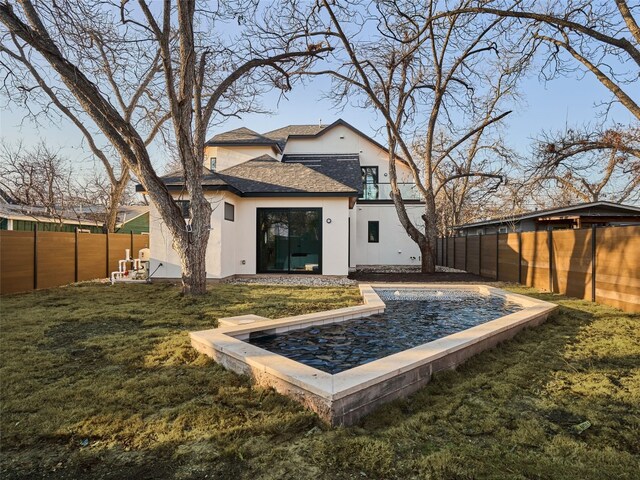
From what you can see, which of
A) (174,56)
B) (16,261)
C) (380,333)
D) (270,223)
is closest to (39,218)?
(16,261)

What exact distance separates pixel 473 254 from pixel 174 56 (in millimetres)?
13623

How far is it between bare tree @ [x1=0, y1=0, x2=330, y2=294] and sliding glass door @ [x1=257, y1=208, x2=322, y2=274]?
4264 millimetres

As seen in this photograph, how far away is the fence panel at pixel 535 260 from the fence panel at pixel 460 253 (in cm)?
527

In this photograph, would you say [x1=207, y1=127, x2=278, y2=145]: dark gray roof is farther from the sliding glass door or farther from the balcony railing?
the sliding glass door

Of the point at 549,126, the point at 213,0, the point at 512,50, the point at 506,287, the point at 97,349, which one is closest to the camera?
the point at 97,349

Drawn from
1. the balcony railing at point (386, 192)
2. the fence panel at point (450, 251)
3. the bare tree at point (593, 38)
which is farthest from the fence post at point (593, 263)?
the balcony railing at point (386, 192)

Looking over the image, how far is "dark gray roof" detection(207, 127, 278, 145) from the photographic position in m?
19.5

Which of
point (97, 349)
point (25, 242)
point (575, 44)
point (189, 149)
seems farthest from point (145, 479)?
point (575, 44)

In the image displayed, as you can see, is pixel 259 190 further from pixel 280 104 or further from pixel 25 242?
pixel 25 242

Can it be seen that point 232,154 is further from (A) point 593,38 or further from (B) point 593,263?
(B) point 593,263

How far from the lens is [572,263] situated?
890 cm

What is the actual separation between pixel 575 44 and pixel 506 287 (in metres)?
6.97

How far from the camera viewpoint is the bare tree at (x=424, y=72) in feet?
39.4

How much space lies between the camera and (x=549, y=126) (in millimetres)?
14898
